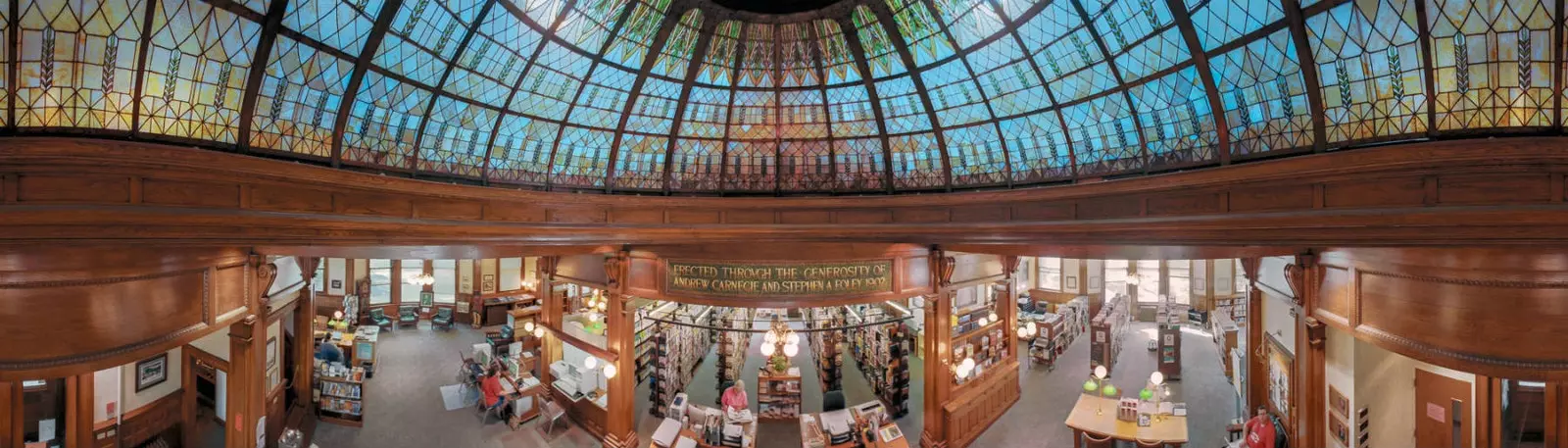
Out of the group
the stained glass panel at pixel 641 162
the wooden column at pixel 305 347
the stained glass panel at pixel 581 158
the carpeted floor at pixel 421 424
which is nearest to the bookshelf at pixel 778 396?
the carpeted floor at pixel 421 424

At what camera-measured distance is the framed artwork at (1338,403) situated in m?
7.43

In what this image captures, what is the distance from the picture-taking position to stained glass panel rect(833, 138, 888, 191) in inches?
362

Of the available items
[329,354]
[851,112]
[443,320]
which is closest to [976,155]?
[851,112]

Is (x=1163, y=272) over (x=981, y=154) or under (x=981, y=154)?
under

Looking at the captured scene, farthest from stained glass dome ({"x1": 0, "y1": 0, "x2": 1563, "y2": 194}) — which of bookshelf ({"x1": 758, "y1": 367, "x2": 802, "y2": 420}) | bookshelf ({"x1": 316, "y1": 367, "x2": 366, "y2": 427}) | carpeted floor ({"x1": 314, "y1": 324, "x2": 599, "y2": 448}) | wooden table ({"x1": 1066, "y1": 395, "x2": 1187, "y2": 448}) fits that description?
bookshelf ({"x1": 316, "y1": 367, "x2": 366, "y2": 427})

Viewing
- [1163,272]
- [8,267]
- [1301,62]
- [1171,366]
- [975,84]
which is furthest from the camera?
[1163,272]

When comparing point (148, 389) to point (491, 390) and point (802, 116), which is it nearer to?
point (491, 390)

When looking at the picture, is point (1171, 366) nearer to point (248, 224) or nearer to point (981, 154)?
point (981, 154)

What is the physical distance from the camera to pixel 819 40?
804 cm

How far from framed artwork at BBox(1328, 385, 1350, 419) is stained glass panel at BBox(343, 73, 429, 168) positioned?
13.0 m

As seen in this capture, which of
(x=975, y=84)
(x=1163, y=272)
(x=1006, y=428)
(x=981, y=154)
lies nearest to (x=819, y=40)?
(x=975, y=84)

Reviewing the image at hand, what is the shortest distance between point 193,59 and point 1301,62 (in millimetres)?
10405

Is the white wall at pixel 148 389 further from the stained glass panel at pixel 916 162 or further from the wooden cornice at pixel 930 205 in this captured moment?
the stained glass panel at pixel 916 162

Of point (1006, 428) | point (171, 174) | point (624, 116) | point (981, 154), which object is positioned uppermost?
point (624, 116)
